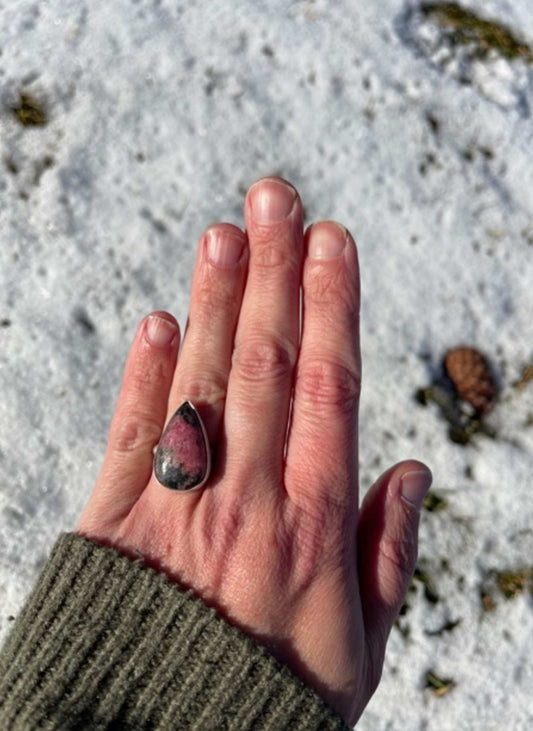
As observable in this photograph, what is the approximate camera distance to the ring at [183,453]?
5.73 feet

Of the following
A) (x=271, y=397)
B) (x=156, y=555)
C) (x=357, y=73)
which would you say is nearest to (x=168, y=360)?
(x=271, y=397)

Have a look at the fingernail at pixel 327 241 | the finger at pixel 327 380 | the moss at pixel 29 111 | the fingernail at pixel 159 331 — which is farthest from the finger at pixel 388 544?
the moss at pixel 29 111

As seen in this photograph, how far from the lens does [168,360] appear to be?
2014mm

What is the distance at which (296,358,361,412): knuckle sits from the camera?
1912mm

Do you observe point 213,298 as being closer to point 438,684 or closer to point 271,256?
point 271,256

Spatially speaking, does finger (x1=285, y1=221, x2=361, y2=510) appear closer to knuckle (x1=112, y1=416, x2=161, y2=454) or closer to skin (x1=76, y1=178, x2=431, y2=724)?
skin (x1=76, y1=178, x2=431, y2=724)

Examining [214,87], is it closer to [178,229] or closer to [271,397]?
[178,229]

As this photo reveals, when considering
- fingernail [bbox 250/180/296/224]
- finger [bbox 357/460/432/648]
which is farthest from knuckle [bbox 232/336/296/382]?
finger [bbox 357/460/432/648]

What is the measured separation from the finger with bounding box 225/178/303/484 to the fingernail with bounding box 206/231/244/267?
0.05m

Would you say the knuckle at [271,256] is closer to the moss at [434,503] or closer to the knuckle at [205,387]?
the knuckle at [205,387]

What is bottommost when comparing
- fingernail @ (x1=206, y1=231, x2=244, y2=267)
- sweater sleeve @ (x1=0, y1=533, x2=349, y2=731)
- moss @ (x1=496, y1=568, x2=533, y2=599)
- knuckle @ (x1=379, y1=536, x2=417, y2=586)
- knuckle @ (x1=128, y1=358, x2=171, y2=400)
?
moss @ (x1=496, y1=568, x2=533, y2=599)

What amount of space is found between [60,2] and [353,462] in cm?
240

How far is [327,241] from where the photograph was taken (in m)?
1.94

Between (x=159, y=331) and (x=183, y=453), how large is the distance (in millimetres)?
427
